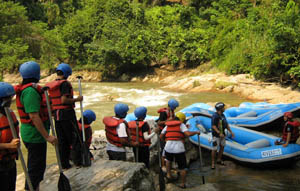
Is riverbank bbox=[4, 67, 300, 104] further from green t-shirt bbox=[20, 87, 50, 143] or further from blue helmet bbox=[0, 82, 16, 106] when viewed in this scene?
blue helmet bbox=[0, 82, 16, 106]

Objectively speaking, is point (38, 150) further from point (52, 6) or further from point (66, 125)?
point (52, 6)

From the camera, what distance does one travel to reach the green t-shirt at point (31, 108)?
2.38 metres

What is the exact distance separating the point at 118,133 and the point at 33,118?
4.82 ft

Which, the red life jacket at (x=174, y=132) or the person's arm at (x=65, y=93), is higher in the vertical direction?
the person's arm at (x=65, y=93)

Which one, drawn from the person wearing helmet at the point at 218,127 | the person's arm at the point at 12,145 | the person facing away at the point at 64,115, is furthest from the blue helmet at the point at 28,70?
the person wearing helmet at the point at 218,127

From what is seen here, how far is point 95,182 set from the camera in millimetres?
2854

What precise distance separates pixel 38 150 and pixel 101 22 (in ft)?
97.5

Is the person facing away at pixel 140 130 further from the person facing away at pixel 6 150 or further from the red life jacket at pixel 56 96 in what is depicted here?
the person facing away at pixel 6 150

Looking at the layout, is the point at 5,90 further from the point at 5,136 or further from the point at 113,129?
the point at 113,129

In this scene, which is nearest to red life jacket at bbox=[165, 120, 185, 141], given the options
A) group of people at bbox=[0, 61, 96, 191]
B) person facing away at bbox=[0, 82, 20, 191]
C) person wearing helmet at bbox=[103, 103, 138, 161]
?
person wearing helmet at bbox=[103, 103, 138, 161]

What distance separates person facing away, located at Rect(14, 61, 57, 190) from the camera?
7.84ft

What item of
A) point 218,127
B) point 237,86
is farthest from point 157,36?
point 218,127

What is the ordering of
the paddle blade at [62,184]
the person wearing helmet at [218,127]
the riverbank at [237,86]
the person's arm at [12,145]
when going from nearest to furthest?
the person's arm at [12,145]
the paddle blade at [62,184]
the person wearing helmet at [218,127]
the riverbank at [237,86]

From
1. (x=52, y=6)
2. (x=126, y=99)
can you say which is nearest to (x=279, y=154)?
(x=126, y=99)
